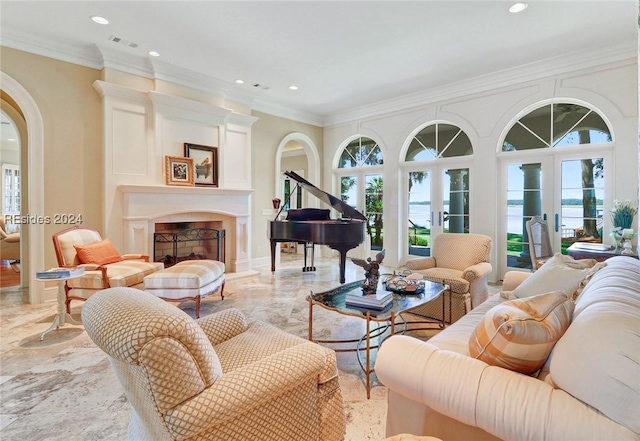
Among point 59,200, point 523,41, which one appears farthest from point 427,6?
point 59,200

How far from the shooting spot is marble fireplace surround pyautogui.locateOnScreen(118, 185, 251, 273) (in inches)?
166

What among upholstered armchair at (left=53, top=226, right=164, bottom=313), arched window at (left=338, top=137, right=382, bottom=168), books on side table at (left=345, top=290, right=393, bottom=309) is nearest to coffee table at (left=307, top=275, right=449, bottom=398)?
books on side table at (left=345, top=290, right=393, bottom=309)

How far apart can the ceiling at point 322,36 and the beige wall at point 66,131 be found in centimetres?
19

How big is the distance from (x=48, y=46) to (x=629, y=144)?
6.85 metres

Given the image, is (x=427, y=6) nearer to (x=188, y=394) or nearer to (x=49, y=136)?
(x=188, y=394)

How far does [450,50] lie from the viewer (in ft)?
13.0

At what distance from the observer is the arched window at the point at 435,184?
5.29 m

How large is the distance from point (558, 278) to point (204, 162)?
4575mm

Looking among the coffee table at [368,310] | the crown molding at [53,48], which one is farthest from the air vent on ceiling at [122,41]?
the coffee table at [368,310]

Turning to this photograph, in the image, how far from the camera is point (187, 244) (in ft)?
16.5

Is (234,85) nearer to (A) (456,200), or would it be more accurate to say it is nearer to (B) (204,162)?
(B) (204,162)

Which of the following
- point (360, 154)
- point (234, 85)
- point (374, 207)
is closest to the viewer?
point (234, 85)

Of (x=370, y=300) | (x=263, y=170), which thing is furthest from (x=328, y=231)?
(x=263, y=170)

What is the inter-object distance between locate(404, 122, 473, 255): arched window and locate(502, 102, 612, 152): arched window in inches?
27.1
